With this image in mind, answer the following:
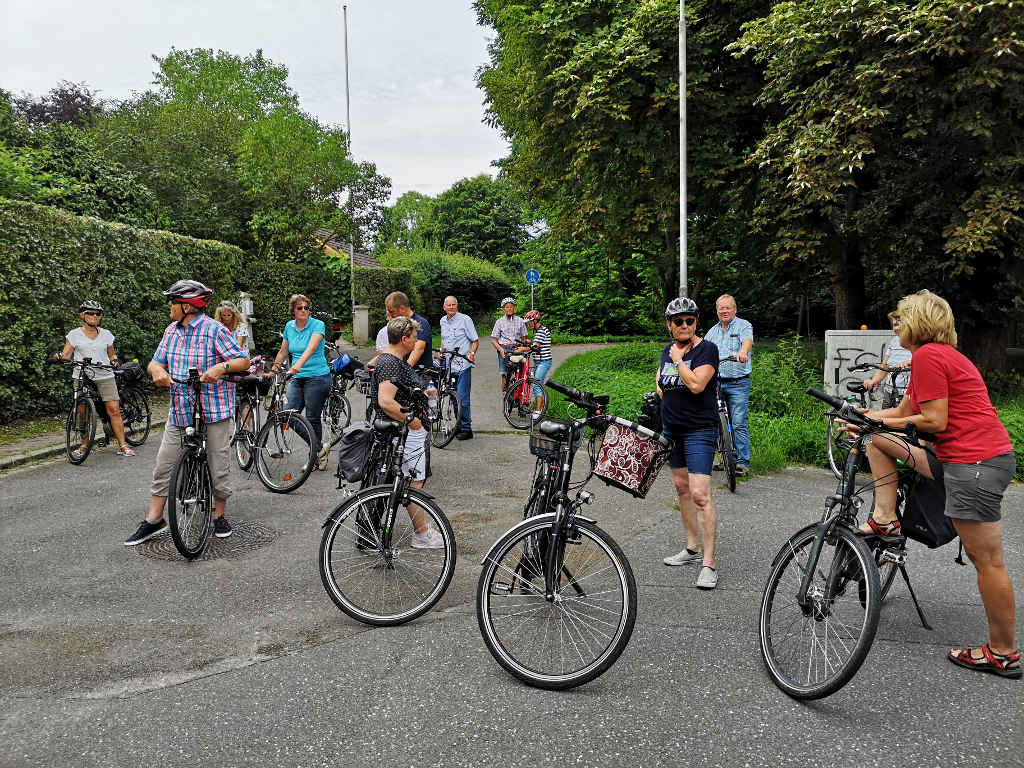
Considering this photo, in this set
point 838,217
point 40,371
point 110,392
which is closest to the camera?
point 110,392

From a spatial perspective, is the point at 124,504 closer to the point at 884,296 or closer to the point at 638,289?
the point at 884,296

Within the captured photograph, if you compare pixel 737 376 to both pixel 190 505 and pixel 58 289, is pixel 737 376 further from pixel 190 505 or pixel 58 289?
pixel 58 289

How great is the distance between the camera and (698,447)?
190 inches

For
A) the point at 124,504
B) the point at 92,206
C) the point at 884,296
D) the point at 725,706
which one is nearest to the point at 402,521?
the point at 725,706

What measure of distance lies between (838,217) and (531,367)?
25.6ft

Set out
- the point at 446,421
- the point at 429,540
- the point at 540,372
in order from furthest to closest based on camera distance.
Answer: the point at 540,372 < the point at 446,421 < the point at 429,540

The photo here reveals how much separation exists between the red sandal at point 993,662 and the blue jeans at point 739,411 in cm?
420

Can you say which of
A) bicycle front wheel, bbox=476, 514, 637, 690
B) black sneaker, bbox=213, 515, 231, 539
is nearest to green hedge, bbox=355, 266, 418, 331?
black sneaker, bbox=213, 515, 231, 539

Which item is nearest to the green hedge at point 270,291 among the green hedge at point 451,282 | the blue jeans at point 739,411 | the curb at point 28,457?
the green hedge at point 451,282

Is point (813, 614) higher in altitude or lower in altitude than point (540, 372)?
lower

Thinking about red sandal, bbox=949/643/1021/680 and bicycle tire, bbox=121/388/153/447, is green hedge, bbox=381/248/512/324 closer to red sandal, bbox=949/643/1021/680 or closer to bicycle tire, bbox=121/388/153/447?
bicycle tire, bbox=121/388/153/447

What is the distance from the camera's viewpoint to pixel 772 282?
19.9 meters

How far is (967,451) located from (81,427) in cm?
904

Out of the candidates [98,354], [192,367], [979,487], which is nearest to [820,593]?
[979,487]
